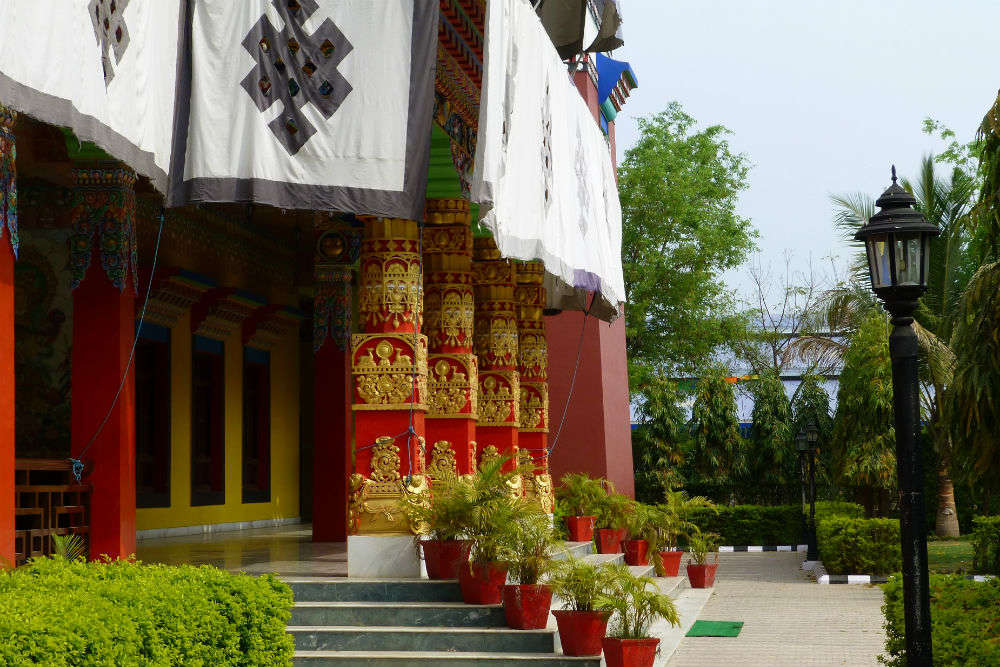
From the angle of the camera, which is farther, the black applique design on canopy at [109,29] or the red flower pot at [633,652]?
the red flower pot at [633,652]

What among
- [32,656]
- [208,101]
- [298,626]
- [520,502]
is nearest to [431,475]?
[520,502]

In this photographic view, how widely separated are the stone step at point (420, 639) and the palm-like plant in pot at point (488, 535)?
37 cm

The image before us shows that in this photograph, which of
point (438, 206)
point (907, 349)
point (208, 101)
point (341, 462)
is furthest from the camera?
point (341, 462)

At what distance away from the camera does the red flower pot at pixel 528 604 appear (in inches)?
313

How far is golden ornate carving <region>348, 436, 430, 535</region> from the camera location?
8742 mm

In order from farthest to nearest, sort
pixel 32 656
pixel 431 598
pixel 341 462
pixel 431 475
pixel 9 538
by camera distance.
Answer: pixel 341 462
pixel 431 475
pixel 431 598
pixel 9 538
pixel 32 656

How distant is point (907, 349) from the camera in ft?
18.8

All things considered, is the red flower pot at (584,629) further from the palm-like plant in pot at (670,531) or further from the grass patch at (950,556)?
the grass patch at (950,556)

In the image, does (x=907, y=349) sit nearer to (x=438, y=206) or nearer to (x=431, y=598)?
(x=431, y=598)

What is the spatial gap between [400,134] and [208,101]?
1226mm

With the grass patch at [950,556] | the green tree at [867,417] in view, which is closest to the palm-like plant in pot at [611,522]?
the grass patch at [950,556]

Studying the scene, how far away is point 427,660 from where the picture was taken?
754 cm

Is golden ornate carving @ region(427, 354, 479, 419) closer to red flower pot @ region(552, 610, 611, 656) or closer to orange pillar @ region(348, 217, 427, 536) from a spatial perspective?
orange pillar @ region(348, 217, 427, 536)

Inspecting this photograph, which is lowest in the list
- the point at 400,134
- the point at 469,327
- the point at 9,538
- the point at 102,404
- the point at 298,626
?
the point at 298,626
